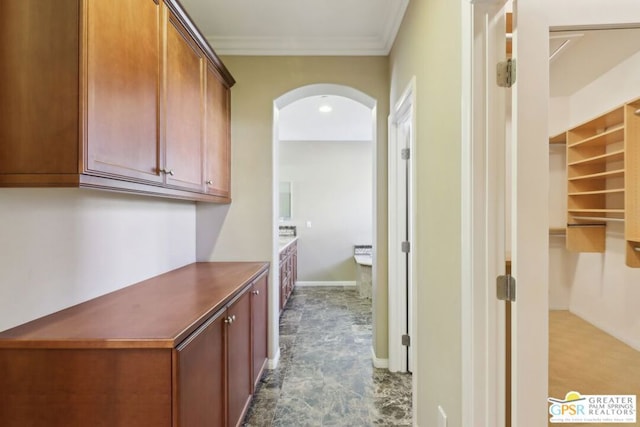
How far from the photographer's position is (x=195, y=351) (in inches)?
41.1

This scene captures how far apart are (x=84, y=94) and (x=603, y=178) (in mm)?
3258

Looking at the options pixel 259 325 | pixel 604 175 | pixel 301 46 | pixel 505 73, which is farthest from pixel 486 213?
pixel 301 46

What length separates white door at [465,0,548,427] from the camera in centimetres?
89

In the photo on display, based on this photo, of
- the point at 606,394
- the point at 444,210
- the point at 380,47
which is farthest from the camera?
the point at 380,47

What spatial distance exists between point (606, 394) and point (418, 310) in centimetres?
99

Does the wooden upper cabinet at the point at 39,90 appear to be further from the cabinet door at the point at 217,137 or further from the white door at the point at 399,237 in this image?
the white door at the point at 399,237

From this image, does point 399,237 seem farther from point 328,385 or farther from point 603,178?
point 603,178

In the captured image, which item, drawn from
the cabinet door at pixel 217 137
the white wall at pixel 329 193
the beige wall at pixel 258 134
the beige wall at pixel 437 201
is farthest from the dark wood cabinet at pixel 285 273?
the beige wall at pixel 437 201

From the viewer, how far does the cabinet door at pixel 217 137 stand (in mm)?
1948

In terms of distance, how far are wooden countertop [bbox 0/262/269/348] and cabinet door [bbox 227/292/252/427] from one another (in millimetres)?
134

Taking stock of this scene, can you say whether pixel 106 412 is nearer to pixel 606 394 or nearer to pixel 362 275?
pixel 606 394

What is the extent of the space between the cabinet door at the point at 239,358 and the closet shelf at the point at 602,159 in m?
2.71

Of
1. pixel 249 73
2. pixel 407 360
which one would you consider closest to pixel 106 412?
pixel 407 360

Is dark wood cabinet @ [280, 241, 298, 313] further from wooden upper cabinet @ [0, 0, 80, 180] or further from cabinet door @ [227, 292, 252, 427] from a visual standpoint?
wooden upper cabinet @ [0, 0, 80, 180]
